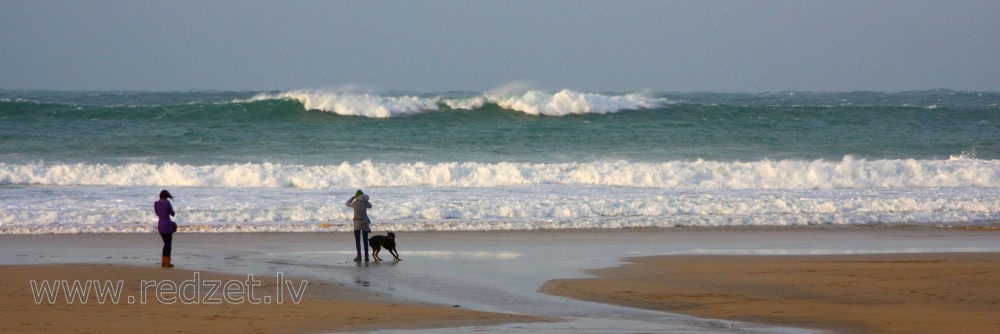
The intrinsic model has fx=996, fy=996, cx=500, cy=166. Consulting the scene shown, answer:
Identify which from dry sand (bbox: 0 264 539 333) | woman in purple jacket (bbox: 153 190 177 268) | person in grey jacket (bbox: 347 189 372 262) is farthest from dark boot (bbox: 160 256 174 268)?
person in grey jacket (bbox: 347 189 372 262)

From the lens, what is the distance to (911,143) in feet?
92.7

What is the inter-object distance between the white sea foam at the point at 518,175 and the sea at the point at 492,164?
5 centimetres

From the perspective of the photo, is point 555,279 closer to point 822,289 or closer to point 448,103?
point 822,289

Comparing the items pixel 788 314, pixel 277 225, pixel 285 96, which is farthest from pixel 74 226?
pixel 285 96

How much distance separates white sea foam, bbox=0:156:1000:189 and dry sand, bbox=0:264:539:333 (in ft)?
34.2

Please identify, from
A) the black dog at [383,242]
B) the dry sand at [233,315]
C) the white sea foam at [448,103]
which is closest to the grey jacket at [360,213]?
the black dog at [383,242]

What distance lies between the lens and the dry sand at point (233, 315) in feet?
24.2

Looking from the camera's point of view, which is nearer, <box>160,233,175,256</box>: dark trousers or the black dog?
<box>160,233,175,256</box>: dark trousers

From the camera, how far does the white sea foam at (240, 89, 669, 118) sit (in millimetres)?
32438

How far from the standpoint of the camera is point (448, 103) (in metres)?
33.5

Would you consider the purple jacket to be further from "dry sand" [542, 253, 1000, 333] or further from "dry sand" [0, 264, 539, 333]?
"dry sand" [542, 253, 1000, 333]

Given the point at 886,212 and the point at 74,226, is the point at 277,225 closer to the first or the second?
the point at 74,226

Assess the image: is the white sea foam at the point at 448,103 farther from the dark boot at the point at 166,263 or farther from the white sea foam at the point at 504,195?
the dark boot at the point at 166,263

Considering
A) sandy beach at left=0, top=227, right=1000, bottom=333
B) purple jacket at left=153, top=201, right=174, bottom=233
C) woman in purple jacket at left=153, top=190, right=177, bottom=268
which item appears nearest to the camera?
sandy beach at left=0, top=227, right=1000, bottom=333
